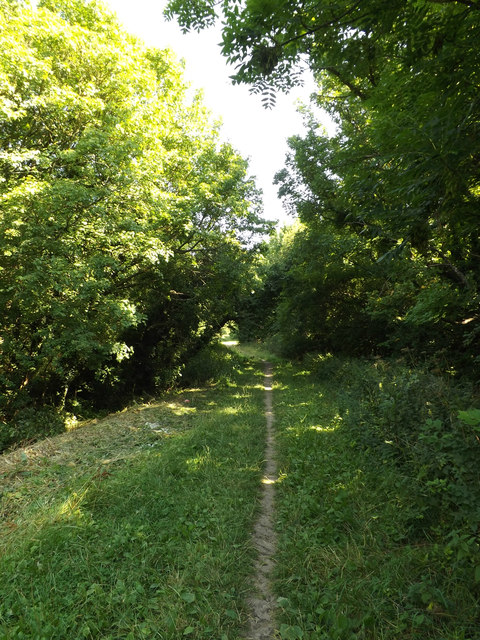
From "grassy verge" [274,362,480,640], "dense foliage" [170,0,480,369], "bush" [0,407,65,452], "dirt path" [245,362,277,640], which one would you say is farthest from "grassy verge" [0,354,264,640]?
"dense foliage" [170,0,480,369]

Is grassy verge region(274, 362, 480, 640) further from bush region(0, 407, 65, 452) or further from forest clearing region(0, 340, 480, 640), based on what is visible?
bush region(0, 407, 65, 452)

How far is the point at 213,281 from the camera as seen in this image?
50.5 ft

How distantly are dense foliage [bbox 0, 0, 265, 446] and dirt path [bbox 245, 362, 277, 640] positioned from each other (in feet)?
19.1

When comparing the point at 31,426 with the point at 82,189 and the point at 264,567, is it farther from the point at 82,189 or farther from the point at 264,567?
the point at 264,567

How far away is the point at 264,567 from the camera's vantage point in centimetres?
366

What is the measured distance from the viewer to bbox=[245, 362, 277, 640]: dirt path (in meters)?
2.93

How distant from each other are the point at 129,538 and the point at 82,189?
7435 millimetres

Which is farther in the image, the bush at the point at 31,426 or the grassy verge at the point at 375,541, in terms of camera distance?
the bush at the point at 31,426

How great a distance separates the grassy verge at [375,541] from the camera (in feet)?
9.17

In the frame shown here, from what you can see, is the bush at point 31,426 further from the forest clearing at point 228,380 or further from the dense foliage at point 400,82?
the dense foliage at point 400,82

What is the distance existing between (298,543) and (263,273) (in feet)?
42.5

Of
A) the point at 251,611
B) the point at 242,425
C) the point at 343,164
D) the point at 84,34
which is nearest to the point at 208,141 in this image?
the point at 84,34

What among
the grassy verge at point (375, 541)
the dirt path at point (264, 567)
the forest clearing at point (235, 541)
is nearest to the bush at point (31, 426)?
the forest clearing at point (235, 541)

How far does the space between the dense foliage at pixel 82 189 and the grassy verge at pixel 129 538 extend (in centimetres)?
385
